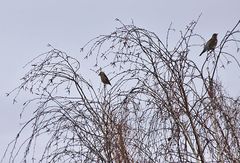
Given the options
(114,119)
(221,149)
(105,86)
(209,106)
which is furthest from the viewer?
(105,86)

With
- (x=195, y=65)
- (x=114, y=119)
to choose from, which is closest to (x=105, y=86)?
(x=114, y=119)

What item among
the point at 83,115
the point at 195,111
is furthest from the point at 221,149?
the point at 83,115

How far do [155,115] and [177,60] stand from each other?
462mm

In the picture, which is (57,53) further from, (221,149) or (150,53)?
(221,149)

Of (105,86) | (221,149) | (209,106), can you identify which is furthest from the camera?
(105,86)

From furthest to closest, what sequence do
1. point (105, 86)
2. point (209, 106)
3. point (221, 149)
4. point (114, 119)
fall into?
1. point (105, 86)
2. point (114, 119)
3. point (209, 106)
4. point (221, 149)

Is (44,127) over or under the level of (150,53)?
under

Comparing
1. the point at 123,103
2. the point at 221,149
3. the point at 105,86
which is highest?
the point at 105,86

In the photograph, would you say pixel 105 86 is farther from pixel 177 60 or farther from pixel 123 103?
pixel 177 60

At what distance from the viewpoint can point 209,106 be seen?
2480 millimetres

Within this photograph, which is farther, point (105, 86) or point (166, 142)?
point (105, 86)

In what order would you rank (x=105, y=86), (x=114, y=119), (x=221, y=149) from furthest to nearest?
(x=105, y=86), (x=114, y=119), (x=221, y=149)

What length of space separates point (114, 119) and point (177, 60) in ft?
1.97

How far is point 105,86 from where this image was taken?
287 cm
